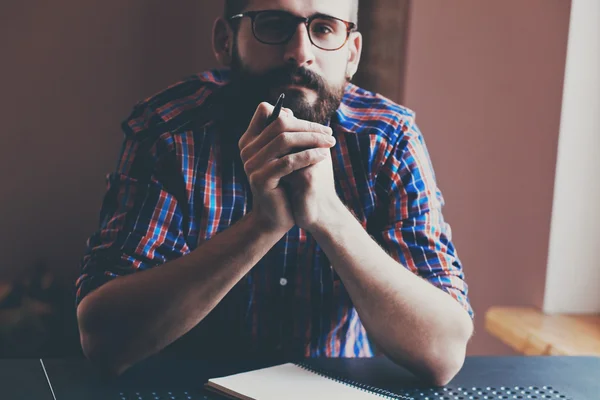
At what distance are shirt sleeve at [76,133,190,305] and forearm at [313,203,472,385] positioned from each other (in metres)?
0.28

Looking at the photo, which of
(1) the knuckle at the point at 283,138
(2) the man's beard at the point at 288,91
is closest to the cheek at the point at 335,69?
(2) the man's beard at the point at 288,91

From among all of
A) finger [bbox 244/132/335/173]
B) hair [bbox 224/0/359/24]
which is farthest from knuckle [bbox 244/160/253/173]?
hair [bbox 224/0/359/24]

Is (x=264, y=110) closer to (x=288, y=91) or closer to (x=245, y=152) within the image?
(x=245, y=152)

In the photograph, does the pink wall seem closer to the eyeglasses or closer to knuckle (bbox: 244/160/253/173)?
the eyeglasses

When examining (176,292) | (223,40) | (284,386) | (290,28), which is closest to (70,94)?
(223,40)

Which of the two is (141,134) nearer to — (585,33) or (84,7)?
(585,33)

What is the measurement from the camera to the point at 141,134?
51.1 inches

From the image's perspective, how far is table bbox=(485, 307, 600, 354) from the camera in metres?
1.49

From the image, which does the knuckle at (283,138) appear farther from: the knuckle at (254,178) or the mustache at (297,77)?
the mustache at (297,77)

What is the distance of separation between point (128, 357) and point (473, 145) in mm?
1186

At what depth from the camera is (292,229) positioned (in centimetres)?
130

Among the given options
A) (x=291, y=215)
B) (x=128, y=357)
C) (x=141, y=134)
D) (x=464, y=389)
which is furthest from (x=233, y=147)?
(x=464, y=389)

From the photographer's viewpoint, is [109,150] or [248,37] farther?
[109,150]

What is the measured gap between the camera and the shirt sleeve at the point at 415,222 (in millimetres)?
1227
